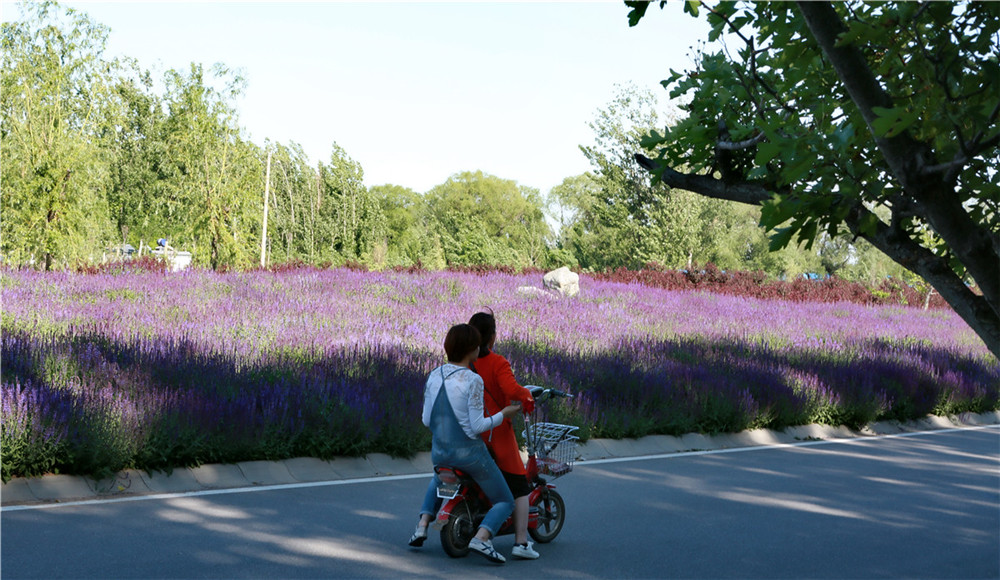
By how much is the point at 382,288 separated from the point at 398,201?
85535mm

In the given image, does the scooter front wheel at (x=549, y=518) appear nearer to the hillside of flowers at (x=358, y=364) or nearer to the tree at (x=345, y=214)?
the hillside of flowers at (x=358, y=364)

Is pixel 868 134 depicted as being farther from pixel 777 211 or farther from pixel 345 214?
pixel 345 214

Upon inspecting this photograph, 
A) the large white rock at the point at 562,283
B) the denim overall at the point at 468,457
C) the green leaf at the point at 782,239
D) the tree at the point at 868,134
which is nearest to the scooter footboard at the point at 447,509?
the denim overall at the point at 468,457

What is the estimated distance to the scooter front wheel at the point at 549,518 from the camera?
22.5 feet

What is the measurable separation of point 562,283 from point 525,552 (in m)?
18.1

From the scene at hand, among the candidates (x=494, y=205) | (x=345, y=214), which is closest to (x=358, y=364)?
(x=345, y=214)

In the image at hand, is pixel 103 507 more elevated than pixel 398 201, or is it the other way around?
pixel 398 201

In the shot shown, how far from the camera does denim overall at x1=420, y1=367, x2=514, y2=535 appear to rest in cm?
612

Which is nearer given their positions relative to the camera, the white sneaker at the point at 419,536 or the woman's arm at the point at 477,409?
the woman's arm at the point at 477,409

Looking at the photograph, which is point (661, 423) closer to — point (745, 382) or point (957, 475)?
point (745, 382)

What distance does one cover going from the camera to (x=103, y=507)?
7.27 meters

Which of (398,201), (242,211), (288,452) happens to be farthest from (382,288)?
(398,201)

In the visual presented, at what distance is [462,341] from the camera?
20.1 feet

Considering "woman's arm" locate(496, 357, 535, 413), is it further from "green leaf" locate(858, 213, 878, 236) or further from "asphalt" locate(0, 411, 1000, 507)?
"asphalt" locate(0, 411, 1000, 507)
